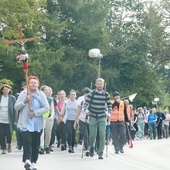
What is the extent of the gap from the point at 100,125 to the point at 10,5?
15072 millimetres

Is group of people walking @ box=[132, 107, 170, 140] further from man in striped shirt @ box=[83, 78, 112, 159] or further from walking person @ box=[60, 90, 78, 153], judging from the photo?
man in striped shirt @ box=[83, 78, 112, 159]

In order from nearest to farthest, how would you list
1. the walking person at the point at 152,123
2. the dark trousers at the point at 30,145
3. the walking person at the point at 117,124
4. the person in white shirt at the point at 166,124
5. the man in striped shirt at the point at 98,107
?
the dark trousers at the point at 30,145, the man in striped shirt at the point at 98,107, the walking person at the point at 117,124, the walking person at the point at 152,123, the person in white shirt at the point at 166,124

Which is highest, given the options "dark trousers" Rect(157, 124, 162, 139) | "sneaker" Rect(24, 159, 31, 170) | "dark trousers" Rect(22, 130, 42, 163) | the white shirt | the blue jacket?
the blue jacket

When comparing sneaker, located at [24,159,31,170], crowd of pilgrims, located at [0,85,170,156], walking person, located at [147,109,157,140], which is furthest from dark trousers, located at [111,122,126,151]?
walking person, located at [147,109,157,140]

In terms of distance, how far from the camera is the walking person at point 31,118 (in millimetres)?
10883

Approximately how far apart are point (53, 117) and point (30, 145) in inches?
227

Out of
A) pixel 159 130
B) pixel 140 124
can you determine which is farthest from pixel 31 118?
pixel 159 130

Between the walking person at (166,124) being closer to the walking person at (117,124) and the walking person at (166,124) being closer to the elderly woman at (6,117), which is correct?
Answer: the walking person at (117,124)

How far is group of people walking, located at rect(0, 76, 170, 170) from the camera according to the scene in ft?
35.9

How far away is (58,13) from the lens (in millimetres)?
52000

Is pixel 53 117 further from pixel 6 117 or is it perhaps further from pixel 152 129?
pixel 152 129

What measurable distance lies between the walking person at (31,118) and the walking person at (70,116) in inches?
229

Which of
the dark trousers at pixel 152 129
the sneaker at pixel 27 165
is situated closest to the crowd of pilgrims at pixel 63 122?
the sneaker at pixel 27 165

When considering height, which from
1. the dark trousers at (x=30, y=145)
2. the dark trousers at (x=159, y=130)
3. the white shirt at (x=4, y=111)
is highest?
the dark trousers at (x=159, y=130)
